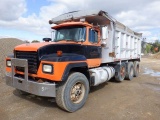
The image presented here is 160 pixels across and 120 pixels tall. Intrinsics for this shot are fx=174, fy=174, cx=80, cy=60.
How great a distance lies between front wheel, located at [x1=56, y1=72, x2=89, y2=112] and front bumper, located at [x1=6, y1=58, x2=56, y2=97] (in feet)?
0.98

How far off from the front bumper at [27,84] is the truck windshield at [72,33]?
1.95m

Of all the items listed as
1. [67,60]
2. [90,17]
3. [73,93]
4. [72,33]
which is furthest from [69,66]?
[90,17]

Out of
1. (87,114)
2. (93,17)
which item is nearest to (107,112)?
(87,114)

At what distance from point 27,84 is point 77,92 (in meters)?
1.53

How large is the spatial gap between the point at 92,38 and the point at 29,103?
3184mm

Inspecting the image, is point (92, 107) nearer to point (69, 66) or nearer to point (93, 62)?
point (69, 66)

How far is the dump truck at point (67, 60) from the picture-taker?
4602 millimetres

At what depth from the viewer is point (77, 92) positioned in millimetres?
5395

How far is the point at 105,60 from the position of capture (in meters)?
7.84

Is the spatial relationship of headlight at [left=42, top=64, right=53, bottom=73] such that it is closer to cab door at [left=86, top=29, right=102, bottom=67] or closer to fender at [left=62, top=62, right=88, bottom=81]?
fender at [left=62, top=62, right=88, bottom=81]

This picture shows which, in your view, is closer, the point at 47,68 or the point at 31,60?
the point at 47,68

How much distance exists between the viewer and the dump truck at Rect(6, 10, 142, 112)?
4.60 metres

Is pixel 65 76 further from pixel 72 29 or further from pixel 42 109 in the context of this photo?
pixel 72 29

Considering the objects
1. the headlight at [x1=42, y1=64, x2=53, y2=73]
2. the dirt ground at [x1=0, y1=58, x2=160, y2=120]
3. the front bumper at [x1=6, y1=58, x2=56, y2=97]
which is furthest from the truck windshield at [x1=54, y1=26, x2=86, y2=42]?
the dirt ground at [x1=0, y1=58, x2=160, y2=120]
